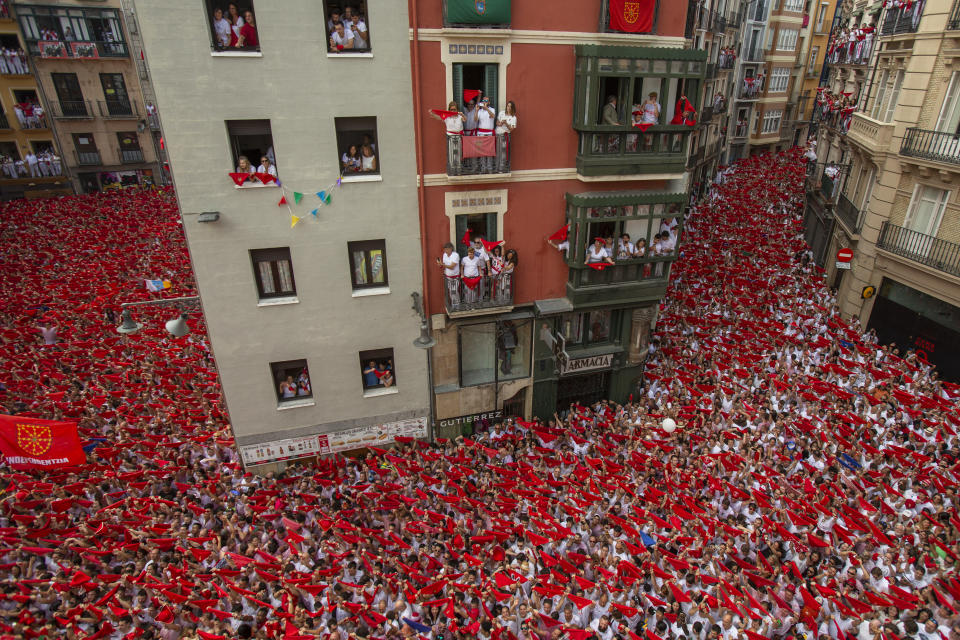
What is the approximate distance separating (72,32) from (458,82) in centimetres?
4101

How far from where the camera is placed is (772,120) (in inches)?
2393

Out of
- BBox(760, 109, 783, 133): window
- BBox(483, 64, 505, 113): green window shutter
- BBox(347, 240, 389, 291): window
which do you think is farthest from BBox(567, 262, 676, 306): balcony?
BBox(760, 109, 783, 133): window

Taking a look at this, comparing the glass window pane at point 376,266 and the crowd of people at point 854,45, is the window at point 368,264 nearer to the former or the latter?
the glass window pane at point 376,266

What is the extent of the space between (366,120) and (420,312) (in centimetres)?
629

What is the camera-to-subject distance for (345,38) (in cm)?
1477

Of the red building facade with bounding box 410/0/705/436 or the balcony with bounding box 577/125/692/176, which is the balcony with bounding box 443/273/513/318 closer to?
the red building facade with bounding box 410/0/705/436

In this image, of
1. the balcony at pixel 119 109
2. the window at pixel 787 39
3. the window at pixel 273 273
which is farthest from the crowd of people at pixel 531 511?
the window at pixel 787 39

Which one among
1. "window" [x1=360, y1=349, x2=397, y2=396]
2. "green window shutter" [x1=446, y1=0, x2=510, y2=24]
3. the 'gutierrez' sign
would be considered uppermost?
"green window shutter" [x1=446, y1=0, x2=510, y2=24]

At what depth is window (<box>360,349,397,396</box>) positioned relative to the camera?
18766 millimetres

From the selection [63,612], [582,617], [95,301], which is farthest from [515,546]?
[95,301]

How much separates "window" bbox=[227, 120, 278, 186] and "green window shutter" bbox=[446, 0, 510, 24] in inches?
244

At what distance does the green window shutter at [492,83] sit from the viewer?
1647 cm

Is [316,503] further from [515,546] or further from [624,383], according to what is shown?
[624,383]

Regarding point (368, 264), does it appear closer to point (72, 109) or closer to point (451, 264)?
point (451, 264)
